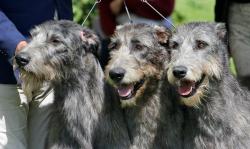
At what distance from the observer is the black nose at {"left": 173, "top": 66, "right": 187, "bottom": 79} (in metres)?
6.82

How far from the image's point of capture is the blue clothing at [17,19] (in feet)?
25.2

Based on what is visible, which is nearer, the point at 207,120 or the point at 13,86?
the point at 207,120

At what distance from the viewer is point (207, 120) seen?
722 centimetres

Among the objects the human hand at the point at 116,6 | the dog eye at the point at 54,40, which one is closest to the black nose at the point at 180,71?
the dog eye at the point at 54,40

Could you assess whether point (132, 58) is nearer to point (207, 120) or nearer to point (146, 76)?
point (146, 76)

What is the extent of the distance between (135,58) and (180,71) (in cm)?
62

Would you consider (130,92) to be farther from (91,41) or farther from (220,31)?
(220,31)

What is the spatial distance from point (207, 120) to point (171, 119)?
0.37 metres

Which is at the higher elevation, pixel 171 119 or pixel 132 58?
pixel 132 58

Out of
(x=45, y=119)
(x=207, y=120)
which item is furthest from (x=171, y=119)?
(x=45, y=119)

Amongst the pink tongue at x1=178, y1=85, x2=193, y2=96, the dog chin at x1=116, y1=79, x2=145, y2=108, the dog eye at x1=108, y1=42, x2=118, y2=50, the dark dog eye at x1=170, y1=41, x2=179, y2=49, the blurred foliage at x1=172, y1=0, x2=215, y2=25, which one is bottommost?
→ the blurred foliage at x1=172, y1=0, x2=215, y2=25

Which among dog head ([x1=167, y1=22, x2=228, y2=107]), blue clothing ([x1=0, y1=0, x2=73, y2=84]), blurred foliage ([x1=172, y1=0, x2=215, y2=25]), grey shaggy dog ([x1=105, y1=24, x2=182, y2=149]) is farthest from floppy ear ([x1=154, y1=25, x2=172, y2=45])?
blurred foliage ([x1=172, y1=0, x2=215, y2=25])

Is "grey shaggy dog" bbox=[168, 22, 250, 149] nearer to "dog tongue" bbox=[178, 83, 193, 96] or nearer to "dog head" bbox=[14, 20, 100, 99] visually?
"dog tongue" bbox=[178, 83, 193, 96]

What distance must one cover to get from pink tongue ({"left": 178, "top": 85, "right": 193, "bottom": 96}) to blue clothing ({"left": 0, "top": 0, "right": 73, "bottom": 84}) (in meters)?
1.77
